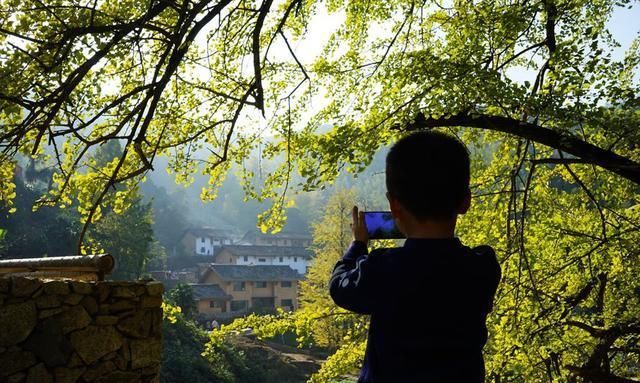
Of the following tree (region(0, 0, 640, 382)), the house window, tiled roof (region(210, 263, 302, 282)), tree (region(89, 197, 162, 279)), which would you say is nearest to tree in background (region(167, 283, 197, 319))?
tree (region(89, 197, 162, 279))

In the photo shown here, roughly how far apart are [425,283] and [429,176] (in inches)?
9.7

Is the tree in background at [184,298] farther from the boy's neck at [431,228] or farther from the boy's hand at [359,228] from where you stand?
the boy's neck at [431,228]

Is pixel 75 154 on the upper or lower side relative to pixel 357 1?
lower

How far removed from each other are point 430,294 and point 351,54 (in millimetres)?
4309

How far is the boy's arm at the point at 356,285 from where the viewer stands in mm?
1218

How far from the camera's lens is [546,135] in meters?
4.03

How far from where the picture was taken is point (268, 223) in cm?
555

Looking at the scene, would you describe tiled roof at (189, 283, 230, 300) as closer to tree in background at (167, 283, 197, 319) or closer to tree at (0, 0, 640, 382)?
tree in background at (167, 283, 197, 319)

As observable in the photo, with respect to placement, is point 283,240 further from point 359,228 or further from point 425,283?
point 425,283

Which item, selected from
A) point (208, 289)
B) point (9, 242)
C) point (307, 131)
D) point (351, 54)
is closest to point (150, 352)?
point (307, 131)

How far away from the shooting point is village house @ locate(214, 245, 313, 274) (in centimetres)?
3688

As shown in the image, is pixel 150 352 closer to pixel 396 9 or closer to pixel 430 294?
pixel 430 294

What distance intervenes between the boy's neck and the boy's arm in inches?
4.9

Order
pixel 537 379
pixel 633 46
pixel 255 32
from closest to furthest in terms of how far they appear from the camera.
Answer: pixel 255 32
pixel 633 46
pixel 537 379
